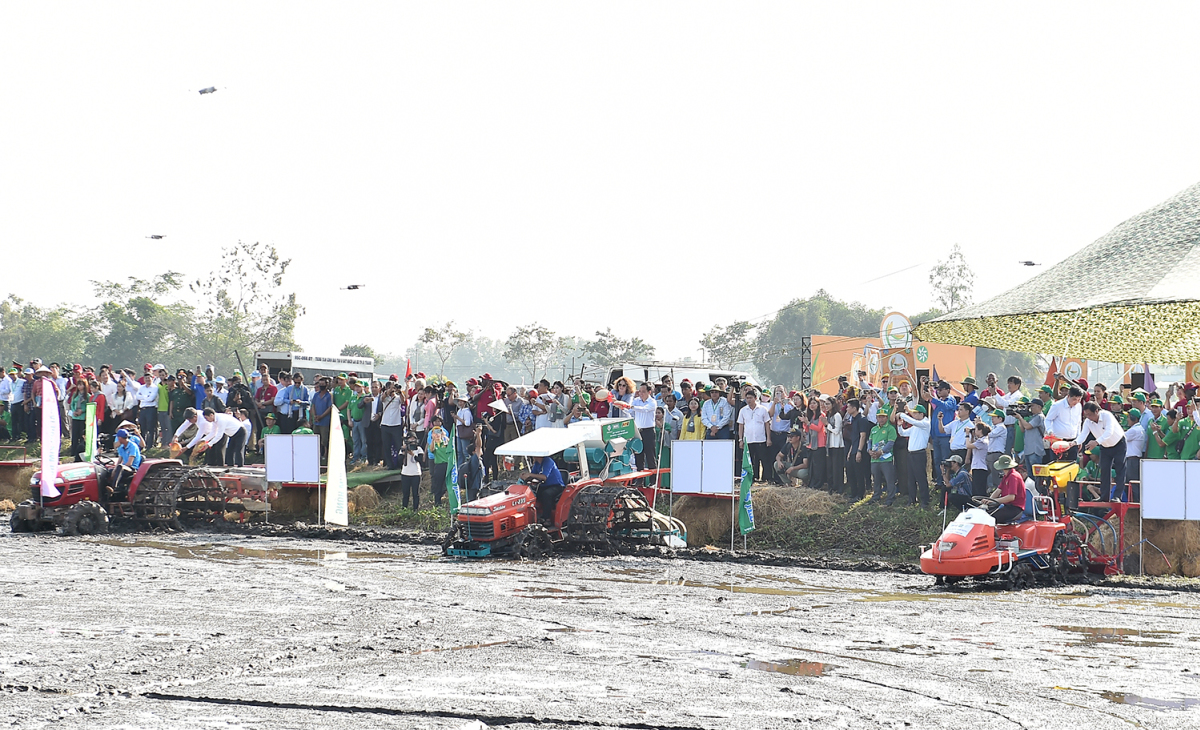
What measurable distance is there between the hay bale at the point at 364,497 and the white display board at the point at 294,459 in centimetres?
109

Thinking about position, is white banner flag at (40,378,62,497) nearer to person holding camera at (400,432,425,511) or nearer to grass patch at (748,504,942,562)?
person holding camera at (400,432,425,511)

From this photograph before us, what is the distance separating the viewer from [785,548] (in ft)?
56.4

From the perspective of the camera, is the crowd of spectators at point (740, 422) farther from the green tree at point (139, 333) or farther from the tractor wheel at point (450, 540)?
the green tree at point (139, 333)

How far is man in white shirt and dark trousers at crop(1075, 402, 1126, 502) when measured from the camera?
49.8 feet

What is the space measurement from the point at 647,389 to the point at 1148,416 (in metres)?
8.08

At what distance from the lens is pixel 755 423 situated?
19.0m

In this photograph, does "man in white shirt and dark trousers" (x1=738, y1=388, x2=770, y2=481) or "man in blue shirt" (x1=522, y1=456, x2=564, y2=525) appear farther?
"man in white shirt and dark trousers" (x1=738, y1=388, x2=770, y2=481)

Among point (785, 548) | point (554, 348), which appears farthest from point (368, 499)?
point (554, 348)

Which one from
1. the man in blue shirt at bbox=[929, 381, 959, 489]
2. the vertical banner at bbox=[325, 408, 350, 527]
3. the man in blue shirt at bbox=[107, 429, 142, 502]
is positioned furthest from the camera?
the man in blue shirt at bbox=[107, 429, 142, 502]

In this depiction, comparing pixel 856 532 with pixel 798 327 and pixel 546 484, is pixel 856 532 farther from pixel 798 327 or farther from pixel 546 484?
pixel 798 327

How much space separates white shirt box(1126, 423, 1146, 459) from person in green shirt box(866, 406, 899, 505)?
10.9 ft

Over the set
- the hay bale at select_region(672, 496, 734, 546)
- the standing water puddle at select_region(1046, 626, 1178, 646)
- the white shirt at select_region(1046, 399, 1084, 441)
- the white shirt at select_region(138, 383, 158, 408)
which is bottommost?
the standing water puddle at select_region(1046, 626, 1178, 646)

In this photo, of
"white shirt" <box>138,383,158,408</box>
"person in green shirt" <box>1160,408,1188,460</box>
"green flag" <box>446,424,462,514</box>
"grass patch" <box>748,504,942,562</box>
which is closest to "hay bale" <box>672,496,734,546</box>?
"grass patch" <box>748,504,942,562</box>

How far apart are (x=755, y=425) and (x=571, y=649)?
414 inches
